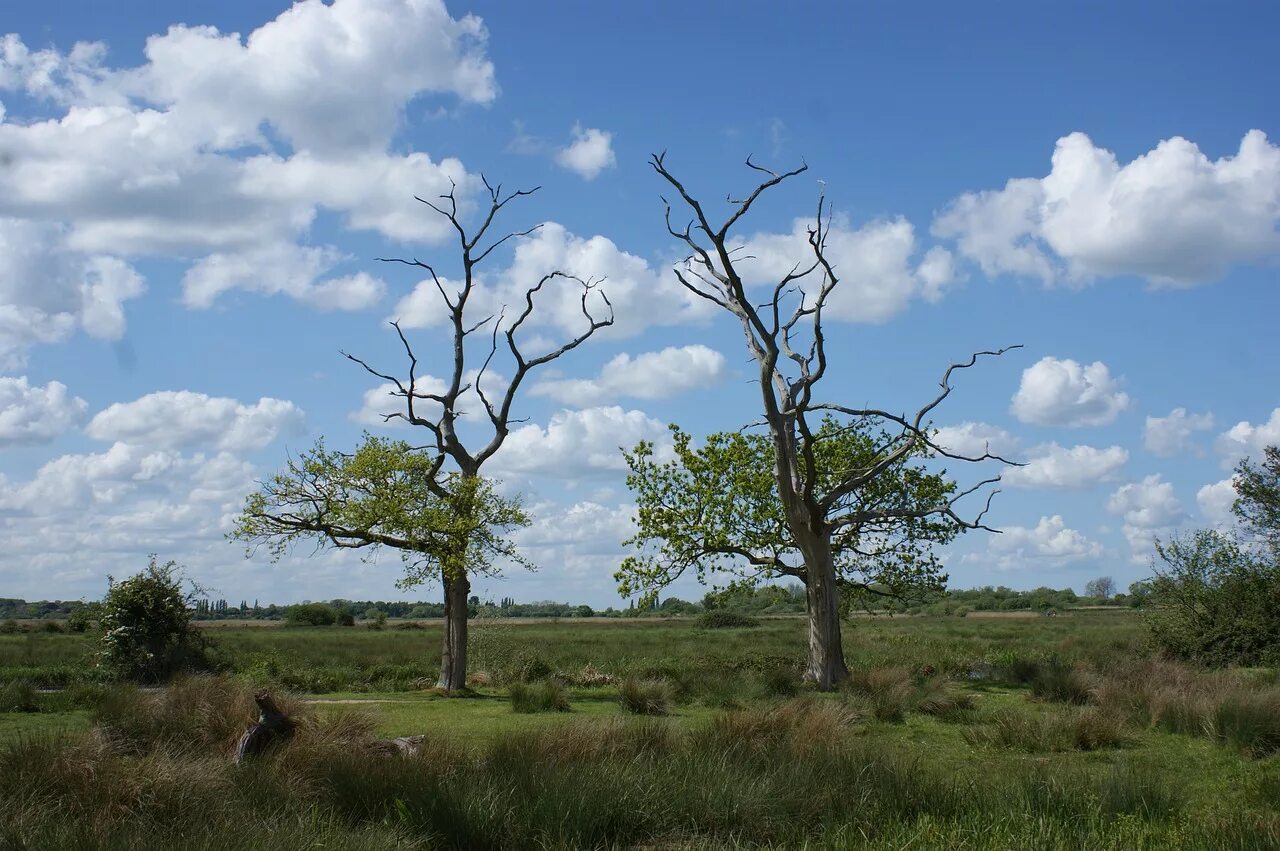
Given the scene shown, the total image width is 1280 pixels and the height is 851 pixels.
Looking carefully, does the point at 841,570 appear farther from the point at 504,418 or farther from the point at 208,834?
the point at 208,834

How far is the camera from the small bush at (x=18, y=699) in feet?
69.3

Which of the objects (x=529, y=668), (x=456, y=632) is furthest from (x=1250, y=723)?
(x=529, y=668)

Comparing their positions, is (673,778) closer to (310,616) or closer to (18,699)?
(18,699)

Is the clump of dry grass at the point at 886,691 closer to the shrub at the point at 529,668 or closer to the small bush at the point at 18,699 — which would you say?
the shrub at the point at 529,668

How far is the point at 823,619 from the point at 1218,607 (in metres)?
11.8

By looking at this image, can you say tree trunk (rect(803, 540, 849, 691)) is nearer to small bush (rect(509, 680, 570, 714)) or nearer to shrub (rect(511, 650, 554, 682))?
small bush (rect(509, 680, 570, 714))

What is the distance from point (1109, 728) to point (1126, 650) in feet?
70.3

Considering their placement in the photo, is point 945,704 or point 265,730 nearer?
point 265,730

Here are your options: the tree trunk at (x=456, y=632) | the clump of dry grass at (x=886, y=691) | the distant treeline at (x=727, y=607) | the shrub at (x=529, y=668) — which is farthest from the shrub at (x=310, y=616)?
the clump of dry grass at (x=886, y=691)

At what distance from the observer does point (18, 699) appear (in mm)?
21328

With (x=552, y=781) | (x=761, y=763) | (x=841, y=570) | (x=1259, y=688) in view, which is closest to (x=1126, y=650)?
(x=841, y=570)

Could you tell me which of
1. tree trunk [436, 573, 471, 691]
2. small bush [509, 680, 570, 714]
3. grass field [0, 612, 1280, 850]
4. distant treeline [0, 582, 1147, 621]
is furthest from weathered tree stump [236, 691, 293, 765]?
distant treeline [0, 582, 1147, 621]

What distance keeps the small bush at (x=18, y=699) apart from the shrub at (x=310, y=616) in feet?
238

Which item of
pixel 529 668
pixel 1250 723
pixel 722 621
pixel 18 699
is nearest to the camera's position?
pixel 1250 723
